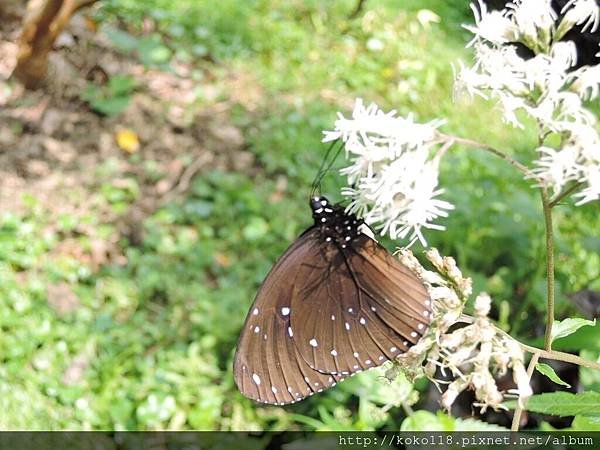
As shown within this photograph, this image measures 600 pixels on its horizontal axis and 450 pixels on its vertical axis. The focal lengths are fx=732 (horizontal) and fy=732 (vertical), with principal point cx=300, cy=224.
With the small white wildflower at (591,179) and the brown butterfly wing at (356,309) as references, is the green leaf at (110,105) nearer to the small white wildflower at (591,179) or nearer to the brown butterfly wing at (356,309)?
the brown butterfly wing at (356,309)

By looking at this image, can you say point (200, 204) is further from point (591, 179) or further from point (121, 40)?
point (591, 179)

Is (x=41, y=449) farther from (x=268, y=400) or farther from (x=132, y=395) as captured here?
(x=268, y=400)

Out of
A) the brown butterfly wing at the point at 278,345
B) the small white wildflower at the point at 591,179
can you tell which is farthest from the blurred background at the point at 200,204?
the small white wildflower at the point at 591,179

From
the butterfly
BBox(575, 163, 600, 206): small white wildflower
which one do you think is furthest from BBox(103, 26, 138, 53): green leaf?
BBox(575, 163, 600, 206): small white wildflower

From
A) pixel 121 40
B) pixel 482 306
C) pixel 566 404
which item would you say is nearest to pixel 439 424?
pixel 566 404

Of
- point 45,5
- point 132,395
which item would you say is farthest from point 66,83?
point 132,395

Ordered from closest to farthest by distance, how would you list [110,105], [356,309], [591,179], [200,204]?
[591,179]
[356,309]
[200,204]
[110,105]
